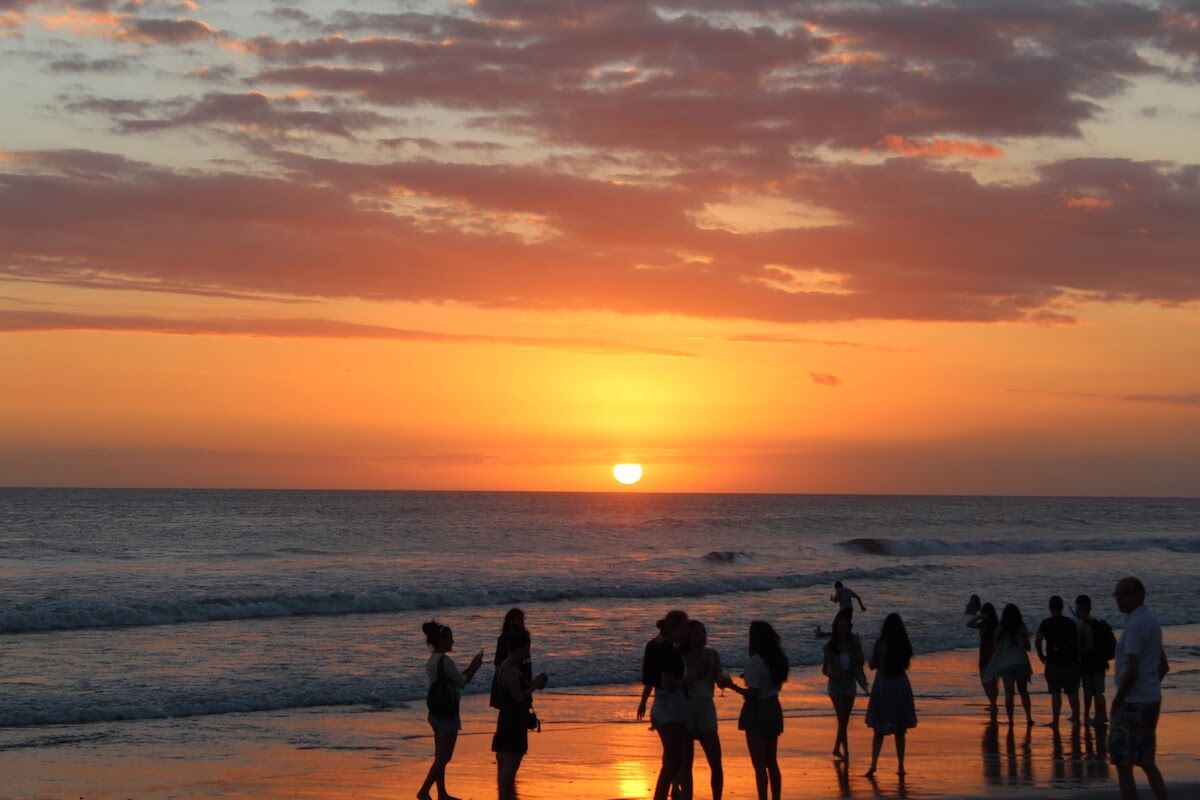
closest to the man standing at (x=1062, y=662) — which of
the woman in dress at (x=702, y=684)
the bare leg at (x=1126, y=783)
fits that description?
the bare leg at (x=1126, y=783)

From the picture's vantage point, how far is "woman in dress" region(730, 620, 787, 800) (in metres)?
11.2

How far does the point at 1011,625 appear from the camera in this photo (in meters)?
16.6

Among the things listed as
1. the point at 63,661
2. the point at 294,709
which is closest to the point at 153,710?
the point at 294,709

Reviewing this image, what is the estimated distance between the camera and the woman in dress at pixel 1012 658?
650 inches

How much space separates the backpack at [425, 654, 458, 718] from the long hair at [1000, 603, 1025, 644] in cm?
814

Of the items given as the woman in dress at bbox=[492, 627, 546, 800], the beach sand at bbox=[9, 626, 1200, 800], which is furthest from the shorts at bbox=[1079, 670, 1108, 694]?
the woman in dress at bbox=[492, 627, 546, 800]

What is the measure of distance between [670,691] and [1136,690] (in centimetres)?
368

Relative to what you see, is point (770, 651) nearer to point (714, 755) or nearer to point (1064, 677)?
point (714, 755)

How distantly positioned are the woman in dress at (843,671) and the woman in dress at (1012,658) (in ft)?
10.2

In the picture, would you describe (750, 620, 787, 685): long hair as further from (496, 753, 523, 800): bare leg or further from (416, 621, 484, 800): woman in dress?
(416, 621, 484, 800): woman in dress

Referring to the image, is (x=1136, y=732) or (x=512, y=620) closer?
(x=1136, y=732)

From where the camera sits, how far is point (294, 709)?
18.4 m

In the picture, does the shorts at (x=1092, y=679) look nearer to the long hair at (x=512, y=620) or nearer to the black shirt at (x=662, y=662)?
the black shirt at (x=662, y=662)

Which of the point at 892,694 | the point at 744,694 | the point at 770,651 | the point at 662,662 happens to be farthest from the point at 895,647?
the point at 662,662
